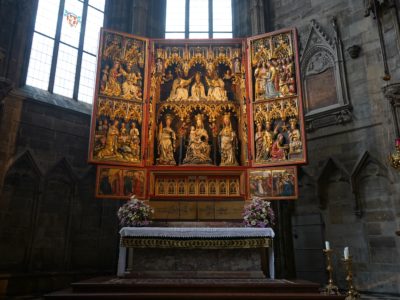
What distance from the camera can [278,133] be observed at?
9.95 m

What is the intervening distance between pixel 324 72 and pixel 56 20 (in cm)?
929

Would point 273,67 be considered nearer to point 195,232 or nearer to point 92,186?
point 195,232

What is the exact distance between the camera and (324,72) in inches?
507

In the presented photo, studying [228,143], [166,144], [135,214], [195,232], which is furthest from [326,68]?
[135,214]

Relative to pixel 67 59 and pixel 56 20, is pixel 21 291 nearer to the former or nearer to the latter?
pixel 67 59

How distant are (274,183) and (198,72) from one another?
3884 millimetres

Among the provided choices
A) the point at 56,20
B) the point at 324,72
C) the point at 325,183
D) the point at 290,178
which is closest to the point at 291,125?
the point at 290,178

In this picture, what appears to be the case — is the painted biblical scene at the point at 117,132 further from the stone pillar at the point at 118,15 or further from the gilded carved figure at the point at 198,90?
the stone pillar at the point at 118,15

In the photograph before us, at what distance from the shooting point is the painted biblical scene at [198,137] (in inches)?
402

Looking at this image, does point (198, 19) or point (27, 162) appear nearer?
point (27, 162)

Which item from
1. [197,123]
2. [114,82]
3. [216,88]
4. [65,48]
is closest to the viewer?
[114,82]

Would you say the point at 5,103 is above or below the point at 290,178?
above

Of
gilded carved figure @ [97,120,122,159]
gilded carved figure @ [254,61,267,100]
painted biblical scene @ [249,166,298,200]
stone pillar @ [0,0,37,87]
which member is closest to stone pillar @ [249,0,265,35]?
gilded carved figure @ [254,61,267,100]

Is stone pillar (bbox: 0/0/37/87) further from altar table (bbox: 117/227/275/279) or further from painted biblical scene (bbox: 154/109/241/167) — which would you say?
altar table (bbox: 117/227/275/279)
